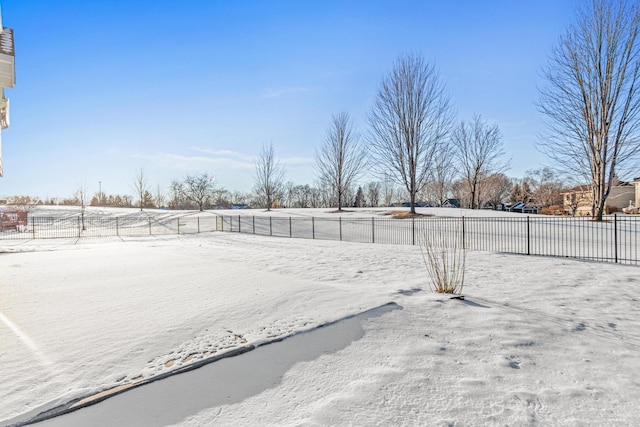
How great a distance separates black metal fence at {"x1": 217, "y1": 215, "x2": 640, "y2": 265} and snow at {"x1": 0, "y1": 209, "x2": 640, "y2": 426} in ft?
13.0

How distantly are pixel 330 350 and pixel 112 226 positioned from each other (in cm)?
3290

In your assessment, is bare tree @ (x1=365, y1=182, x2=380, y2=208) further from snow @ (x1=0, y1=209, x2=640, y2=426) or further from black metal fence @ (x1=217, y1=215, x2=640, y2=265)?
snow @ (x1=0, y1=209, x2=640, y2=426)

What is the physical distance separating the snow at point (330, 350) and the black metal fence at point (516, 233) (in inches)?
156

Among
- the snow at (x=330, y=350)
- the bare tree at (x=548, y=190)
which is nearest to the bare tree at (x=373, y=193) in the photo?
the bare tree at (x=548, y=190)

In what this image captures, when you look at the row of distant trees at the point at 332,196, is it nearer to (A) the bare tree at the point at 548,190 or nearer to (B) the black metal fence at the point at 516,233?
(A) the bare tree at the point at 548,190

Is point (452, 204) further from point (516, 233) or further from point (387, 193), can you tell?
point (516, 233)

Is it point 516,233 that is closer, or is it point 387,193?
point 516,233

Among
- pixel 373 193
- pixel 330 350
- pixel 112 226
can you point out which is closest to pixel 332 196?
pixel 373 193

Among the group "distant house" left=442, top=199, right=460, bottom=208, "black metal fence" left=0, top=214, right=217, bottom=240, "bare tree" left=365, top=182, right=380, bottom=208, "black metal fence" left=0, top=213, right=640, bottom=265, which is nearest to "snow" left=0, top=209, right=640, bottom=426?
"black metal fence" left=0, top=213, right=640, bottom=265

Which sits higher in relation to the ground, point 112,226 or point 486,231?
point 486,231

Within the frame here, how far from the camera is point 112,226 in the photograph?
29.6 meters

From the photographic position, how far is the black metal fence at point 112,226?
24672 mm

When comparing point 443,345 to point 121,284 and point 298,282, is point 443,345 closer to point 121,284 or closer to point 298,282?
point 298,282

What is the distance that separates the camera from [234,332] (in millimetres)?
3752
